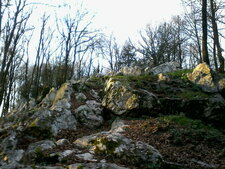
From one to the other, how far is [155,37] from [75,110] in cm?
2570

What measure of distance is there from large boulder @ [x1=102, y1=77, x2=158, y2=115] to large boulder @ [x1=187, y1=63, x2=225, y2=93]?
315 cm

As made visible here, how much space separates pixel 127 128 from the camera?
11094 millimetres

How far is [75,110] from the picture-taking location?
13.4 metres

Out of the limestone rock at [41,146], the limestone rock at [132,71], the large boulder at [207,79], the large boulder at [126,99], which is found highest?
the limestone rock at [132,71]

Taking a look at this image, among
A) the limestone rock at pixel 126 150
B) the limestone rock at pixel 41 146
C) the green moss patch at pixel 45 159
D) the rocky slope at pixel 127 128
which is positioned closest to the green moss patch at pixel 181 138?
the rocky slope at pixel 127 128

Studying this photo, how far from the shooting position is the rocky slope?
25.3ft

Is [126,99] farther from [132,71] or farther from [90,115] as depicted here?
[132,71]

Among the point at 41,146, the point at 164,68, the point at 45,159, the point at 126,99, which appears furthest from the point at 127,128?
the point at 164,68

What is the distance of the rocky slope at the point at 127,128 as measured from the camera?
7.71 m

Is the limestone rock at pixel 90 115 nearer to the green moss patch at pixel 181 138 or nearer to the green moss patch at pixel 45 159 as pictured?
the green moss patch at pixel 181 138

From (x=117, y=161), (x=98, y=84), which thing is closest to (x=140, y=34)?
(x=98, y=84)

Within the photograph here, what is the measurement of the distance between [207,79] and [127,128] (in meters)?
6.20

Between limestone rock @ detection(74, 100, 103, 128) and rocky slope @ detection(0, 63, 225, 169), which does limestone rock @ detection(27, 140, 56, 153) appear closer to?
rocky slope @ detection(0, 63, 225, 169)

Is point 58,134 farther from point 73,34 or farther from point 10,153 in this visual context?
point 73,34
